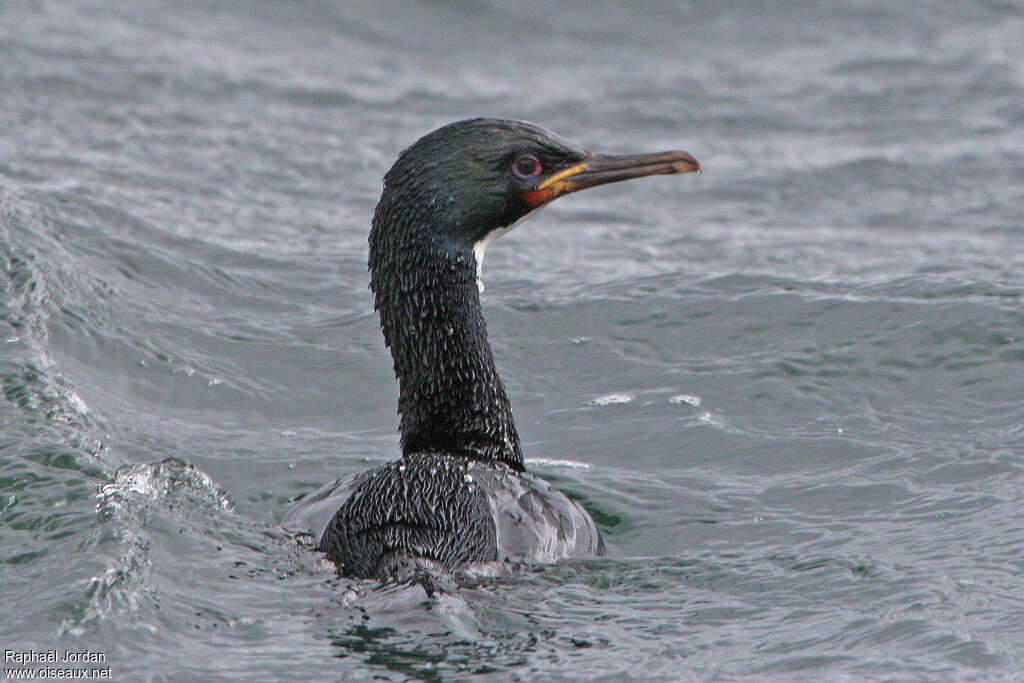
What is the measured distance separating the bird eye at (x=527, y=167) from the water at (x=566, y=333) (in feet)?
5.41

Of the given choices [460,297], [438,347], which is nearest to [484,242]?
[460,297]

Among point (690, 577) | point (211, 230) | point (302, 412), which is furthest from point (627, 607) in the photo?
point (211, 230)

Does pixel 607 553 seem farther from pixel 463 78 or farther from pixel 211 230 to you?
pixel 463 78

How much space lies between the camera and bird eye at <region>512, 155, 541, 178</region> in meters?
6.99

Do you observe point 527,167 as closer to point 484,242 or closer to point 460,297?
point 484,242

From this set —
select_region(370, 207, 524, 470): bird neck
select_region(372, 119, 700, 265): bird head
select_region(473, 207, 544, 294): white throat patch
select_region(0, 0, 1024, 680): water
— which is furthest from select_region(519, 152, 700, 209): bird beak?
select_region(0, 0, 1024, 680): water

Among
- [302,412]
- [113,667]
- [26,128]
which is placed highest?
[26,128]

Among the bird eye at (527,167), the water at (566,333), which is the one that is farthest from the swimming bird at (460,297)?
the water at (566,333)

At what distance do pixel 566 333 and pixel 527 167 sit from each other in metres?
3.03

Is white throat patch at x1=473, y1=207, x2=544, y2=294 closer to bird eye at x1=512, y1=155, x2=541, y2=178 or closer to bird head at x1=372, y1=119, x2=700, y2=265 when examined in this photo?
bird head at x1=372, y1=119, x2=700, y2=265

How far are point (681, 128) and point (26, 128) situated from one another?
574 centimetres

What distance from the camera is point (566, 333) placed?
32.7 ft

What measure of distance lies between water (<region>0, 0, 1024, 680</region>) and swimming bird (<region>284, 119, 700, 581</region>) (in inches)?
14.5

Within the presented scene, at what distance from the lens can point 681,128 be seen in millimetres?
14453
